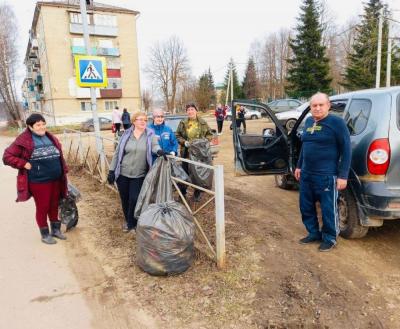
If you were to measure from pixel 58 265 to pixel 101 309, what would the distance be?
1141 millimetres

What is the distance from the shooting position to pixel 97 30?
129 feet

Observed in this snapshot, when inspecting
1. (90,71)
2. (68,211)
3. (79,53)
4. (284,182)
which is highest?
(79,53)

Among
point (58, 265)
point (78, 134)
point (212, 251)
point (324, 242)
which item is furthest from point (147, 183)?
point (78, 134)

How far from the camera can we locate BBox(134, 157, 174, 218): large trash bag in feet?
12.5

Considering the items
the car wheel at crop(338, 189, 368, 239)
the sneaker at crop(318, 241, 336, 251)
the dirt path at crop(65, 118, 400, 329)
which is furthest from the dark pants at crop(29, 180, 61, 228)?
the car wheel at crop(338, 189, 368, 239)

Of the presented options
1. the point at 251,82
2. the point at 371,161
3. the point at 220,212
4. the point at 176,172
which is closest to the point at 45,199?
the point at 176,172

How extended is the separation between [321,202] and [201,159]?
221 centimetres

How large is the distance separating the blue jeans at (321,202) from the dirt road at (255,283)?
0.73 ft

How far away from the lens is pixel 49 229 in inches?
179

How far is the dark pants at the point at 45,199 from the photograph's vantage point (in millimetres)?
4086

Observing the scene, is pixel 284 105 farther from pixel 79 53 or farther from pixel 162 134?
pixel 79 53

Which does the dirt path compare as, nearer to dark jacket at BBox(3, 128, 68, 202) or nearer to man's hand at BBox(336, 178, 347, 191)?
man's hand at BBox(336, 178, 347, 191)

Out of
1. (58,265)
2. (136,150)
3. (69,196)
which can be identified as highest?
(136,150)

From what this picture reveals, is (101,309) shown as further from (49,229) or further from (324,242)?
(324,242)
